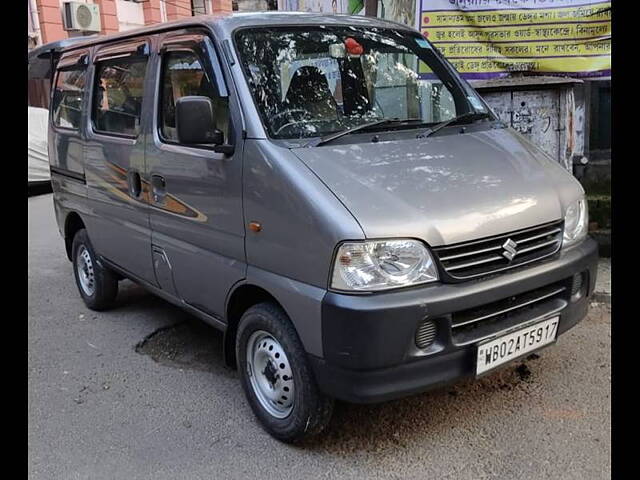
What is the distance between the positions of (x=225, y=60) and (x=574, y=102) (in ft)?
13.0

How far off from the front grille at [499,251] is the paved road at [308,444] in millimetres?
842

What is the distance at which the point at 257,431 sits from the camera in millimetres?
→ 3342

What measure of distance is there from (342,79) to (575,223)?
154 centimetres

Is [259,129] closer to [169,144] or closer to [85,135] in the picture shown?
[169,144]

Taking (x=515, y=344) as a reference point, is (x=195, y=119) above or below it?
above

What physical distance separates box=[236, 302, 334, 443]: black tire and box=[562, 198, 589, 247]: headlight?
4.76 feet

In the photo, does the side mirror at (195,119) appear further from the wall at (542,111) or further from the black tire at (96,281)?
the wall at (542,111)

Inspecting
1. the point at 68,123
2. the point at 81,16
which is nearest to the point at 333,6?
the point at 68,123

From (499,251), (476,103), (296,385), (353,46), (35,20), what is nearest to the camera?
(499,251)

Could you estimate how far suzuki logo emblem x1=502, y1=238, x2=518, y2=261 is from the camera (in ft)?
9.25

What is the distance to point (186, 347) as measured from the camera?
4.54m

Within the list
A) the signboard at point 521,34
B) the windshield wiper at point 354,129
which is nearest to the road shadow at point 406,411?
the windshield wiper at point 354,129

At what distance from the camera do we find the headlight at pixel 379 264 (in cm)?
257

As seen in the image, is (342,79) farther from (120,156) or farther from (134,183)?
(120,156)
